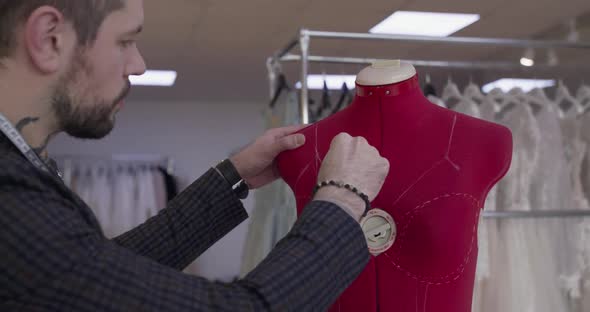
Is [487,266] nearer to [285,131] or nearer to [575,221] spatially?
[575,221]

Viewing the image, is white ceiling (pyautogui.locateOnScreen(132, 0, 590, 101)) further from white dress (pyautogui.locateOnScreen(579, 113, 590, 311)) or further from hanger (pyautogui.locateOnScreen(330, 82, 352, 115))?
white dress (pyautogui.locateOnScreen(579, 113, 590, 311))

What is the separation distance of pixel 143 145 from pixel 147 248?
6084 millimetres

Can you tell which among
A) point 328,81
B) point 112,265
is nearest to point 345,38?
point 112,265

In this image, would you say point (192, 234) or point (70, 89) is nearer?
point (70, 89)

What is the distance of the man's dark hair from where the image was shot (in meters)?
0.87

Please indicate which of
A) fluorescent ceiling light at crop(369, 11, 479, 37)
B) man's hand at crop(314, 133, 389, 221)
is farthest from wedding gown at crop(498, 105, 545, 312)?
fluorescent ceiling light at crop(369, 11, 479, 37)

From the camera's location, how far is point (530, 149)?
7.33 feet

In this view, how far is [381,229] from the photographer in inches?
43.9

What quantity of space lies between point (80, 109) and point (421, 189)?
0.59m

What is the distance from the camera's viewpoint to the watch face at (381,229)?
1.12 meters

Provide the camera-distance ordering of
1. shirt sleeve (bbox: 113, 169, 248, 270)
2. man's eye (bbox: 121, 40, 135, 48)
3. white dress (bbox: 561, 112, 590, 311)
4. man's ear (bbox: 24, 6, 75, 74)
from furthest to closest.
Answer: white dress (bbox: 561, 112, 590, 311), shirt sleeve (bbox: 113, 169, 248, 270), man's eye (bbox: 121, 40, 135, 48), man's ear (bbox: 24, 6, 75, 74)

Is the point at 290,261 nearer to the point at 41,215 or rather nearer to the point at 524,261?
the point at 41,215

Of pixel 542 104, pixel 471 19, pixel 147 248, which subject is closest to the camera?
pixel 147 248

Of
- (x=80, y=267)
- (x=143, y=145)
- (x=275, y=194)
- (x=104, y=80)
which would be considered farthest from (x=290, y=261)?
(x=143, y=145)
